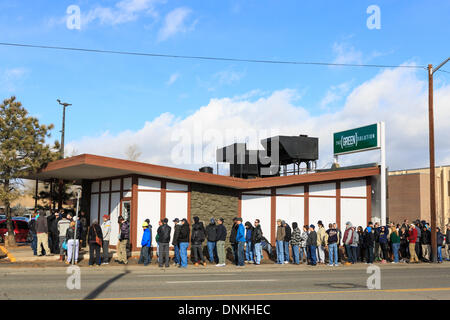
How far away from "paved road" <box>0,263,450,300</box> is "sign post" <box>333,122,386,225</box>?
821 cm

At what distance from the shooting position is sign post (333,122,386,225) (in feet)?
76.3

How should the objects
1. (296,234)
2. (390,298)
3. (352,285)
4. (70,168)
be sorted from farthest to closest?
(70,168) → (296,234) → (352,285) → (390,298)

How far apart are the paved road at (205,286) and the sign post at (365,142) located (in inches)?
323

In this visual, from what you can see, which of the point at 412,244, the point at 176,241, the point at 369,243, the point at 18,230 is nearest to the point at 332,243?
the point at 369,243

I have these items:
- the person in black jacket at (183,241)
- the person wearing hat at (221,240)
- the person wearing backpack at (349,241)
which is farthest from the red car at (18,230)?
the person wearing backpack at (349,241)

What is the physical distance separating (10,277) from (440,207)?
192 feet

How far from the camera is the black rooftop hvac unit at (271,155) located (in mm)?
27609

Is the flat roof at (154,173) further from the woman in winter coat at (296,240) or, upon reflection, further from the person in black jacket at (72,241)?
the woman in winter coat at (296,240)

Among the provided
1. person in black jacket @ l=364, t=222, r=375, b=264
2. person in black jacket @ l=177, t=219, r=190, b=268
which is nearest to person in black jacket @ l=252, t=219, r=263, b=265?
→ person in black jacket @ l=177, t=219, r=190, b=268

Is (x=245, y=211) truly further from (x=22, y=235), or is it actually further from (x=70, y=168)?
(x=22, y=235)

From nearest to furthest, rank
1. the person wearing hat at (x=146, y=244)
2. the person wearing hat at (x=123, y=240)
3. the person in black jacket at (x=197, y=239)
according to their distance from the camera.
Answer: the person wearing hat at (x=123, y=240) < the person wearing hat at (x=146, y=244) < the person in black jacket at (x=197, y=239)

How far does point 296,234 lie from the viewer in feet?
62.8

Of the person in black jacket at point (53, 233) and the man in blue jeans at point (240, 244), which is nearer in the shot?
the man in blue jeans at point (240, 244)
